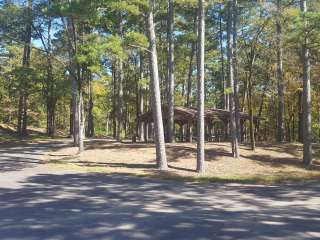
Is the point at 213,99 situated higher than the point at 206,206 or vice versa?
the point at 213,99

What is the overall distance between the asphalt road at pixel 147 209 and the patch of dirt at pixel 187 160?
4425 millimetres

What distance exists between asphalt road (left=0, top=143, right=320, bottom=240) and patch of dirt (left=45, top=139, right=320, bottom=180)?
4.43m

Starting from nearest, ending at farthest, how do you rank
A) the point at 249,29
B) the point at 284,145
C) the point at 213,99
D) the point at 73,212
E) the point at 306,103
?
the point at 73,212, the point at 306,103, the point at 249,29, the point at 284,145, the point at 213,99

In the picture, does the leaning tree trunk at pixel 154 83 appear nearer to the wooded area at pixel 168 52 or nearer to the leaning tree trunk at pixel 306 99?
the wooded area at pixel 168 52

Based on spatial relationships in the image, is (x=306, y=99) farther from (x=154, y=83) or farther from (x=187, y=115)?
(x=187, y=115)

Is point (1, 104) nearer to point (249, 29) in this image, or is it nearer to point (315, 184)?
point (249, 29)

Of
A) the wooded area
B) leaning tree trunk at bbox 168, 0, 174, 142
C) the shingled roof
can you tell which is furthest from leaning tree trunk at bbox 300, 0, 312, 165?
the shingled roof

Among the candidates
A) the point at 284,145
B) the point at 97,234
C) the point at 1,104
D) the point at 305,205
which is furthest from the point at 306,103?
the point at 1,104

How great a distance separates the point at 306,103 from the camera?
26812mm

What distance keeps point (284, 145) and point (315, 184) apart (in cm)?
1723

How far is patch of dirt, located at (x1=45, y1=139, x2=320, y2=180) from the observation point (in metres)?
23.6

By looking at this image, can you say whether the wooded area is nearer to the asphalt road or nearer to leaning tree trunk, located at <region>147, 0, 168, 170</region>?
leaning tree trunk, located at <region>147, 0, 168, 170</region>

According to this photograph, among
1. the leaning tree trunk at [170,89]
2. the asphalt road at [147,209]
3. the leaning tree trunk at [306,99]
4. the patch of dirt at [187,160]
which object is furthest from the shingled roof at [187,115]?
the asphalt road at [147,209]

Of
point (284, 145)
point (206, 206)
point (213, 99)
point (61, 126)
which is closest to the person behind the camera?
point (206, 206)
